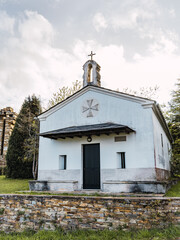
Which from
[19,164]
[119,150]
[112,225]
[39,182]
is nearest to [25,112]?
[19,164]

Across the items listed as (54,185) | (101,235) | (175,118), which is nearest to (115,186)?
(101,235)

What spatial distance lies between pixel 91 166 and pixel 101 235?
4291 millimetres

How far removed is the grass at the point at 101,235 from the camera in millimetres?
5961

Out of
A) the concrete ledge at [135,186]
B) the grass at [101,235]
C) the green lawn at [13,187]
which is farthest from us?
the green lawn at [13,187]

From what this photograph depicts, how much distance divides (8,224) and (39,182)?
2696mm

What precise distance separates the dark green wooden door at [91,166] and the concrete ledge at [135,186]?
925mm

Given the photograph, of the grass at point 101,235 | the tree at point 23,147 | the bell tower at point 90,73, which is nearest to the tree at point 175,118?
the bell tower at point 90,73

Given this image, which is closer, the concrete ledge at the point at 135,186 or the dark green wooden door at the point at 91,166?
the concrete ledge at the point at 135,186

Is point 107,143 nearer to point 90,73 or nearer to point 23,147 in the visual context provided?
point 90,73

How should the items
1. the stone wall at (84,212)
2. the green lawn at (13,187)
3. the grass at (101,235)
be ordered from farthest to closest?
the green lawn at (13,187)
the stone wall at (84,212)
the grass at (101,235)

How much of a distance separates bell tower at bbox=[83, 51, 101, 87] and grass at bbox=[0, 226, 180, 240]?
7969 mm

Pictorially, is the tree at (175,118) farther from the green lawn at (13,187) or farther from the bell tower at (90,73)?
the green lawn at (13,187)

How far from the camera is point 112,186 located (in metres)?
9.61

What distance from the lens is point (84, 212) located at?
24.3 ft
